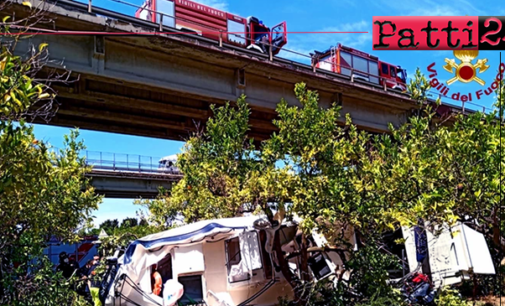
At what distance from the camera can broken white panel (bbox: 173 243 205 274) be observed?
944 cm

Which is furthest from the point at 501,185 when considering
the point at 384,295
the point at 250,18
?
the point at 250,18

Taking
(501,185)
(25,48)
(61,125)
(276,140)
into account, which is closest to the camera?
(501,185)

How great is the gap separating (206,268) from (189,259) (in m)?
0.41

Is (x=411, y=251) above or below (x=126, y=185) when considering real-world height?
below

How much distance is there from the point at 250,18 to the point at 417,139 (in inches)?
671

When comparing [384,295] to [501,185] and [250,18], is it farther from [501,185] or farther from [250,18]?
[250,18]

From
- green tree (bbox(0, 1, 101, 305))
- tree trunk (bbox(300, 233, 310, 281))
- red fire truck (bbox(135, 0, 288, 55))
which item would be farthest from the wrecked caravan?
red fire truck (bbox(135, 0, 288, 55))

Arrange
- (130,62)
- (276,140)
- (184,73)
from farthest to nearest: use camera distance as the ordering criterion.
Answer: (184,73) → (130,62) → (276,140)

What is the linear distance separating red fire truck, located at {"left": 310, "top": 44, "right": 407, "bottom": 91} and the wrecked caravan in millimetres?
15262

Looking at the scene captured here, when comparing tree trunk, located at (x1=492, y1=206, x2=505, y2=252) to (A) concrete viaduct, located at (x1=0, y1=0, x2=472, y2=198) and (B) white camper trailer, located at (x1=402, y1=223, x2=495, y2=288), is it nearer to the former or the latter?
(B) white camper trailer, located at (x1=402, y1=223, x2=495, y2=288)

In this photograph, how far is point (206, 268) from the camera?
31.6 feet

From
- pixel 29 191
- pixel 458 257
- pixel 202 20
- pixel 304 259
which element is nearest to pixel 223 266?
pixel 304 259

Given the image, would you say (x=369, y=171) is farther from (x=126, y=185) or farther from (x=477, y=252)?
(x=126, y=185)

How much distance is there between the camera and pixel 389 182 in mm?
7133
